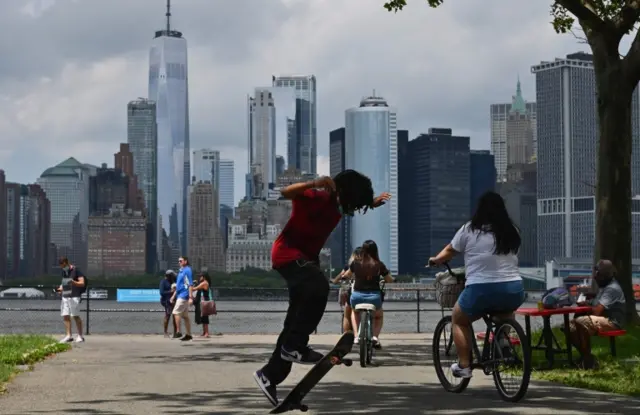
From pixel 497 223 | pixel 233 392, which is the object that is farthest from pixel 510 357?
pixel 233 392

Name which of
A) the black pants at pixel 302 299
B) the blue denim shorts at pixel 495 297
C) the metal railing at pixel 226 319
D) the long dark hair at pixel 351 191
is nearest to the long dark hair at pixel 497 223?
the blue denim shorts at pixel 495 297

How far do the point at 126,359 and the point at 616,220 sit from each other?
755cm

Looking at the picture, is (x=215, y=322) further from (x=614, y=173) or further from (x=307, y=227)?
(x=307, y=227)

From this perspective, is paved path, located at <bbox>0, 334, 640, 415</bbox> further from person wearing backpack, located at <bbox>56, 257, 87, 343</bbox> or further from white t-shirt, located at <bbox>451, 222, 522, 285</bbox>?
person wearing backpack, located at <bbox>56, 257, 87, 343</bbox>

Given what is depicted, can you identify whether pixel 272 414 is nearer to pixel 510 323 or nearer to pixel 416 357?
pixel 510 323

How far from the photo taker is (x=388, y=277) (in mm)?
15328

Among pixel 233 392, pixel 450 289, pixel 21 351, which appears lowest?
pixel 21 351

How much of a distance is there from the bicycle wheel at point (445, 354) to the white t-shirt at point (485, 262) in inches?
29.2

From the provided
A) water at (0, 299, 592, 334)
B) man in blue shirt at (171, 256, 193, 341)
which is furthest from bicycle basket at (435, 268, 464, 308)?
man in blue shirt at (171, 256, 193, 341)

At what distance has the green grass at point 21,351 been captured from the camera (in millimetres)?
12777

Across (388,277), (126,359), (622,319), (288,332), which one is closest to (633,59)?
(388,277)

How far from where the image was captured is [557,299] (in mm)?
11828

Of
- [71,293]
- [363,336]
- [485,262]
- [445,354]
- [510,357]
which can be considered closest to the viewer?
[510,357]

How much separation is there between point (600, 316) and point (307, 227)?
4.63 meters
